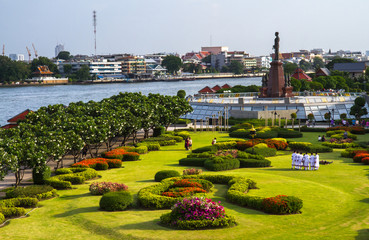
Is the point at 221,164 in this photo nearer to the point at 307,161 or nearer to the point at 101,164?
the point at 307,161

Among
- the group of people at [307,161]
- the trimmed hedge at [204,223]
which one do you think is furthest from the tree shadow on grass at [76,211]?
the group of people at [307,161]

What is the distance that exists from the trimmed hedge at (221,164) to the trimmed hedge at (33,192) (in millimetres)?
13229

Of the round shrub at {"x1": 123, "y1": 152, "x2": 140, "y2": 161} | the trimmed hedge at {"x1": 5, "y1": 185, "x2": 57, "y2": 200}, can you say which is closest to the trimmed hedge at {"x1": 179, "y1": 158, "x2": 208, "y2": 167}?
the round shrub at {"x1": 123, "y1": 152, "x2": 140, "y2": 161}

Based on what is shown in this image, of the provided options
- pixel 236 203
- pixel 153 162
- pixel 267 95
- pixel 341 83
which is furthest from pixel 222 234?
pixel 341 83

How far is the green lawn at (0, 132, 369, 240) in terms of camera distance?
23.6m

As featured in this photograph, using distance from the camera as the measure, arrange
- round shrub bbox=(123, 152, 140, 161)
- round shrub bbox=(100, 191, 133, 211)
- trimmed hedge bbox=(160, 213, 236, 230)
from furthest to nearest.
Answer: round shrub bbox=(123, 152, 140, 161)
round shrub bbox=(100, 191, 133, 211)
trimmed hedge bbox=(160, 213, 236, 230)

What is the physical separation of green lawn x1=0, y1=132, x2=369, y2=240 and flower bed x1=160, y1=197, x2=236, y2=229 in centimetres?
45

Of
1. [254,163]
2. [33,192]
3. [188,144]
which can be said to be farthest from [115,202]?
[188,144]

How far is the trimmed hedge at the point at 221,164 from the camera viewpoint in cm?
3994

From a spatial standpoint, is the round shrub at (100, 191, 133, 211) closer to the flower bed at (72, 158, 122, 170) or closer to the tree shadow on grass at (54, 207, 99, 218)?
the tree shadow on grass at (54, 207, 99, 218)

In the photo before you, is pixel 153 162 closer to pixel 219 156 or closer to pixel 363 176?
pixel 219 156

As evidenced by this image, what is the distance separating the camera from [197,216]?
24266 millimetres

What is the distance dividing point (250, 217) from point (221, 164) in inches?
555

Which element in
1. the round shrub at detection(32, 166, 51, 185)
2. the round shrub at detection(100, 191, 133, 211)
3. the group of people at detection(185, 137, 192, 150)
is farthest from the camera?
the group of people at detection(185, 137, 192, 150)
